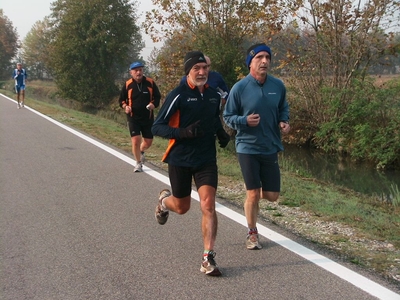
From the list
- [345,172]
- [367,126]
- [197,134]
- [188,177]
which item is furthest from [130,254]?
[367,126]

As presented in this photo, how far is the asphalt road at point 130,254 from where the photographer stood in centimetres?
431

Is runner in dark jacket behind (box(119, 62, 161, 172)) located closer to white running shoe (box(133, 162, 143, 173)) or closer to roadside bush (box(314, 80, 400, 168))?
white running shoe (box(133, 162, 143, 173))

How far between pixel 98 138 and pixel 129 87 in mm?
4619

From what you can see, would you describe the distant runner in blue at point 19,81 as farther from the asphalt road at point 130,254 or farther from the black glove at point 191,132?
the black glove at point 191,132

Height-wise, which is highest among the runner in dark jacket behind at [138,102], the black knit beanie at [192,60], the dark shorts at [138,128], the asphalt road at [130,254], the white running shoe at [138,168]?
the black knit beanie at [192,60]

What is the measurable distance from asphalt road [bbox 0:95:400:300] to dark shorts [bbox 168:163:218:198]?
614 mm

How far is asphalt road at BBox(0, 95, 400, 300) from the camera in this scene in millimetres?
4309

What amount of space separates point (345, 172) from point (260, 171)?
10325 millimetres

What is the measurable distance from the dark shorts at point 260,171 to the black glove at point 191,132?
78cm

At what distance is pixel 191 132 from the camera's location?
468 cm

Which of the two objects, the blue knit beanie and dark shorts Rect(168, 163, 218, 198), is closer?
dark shorts Rect(168, 163, 218, 198)

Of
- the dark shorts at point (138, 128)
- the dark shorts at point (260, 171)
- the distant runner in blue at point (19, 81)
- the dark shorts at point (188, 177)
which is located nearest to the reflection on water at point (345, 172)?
the dark shorts at point (138, 128)

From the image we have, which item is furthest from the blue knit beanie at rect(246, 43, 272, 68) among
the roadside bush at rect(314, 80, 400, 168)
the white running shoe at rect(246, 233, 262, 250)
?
the roadside bush at rect(314, 80, 400, 168)

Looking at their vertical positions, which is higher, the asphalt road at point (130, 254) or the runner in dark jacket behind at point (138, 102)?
the runner in dark jacket behind at point (138, 102)
